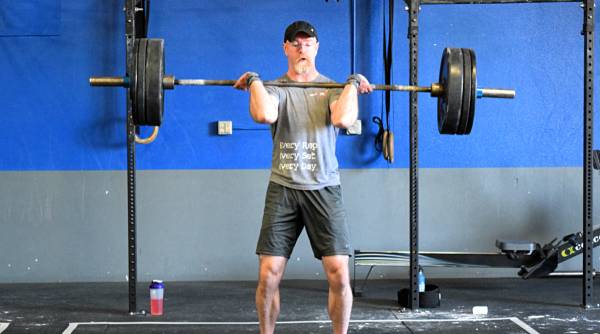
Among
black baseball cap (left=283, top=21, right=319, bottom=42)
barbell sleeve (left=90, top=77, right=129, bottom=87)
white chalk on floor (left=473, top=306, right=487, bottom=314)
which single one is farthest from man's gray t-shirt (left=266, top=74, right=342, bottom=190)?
white chalk on floor (left=473, top=306, right=487, bottom=314)

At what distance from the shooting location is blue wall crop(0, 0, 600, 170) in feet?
16.9

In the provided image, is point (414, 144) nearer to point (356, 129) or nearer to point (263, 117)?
point (356, 129)

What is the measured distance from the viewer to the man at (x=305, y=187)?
3041 mm

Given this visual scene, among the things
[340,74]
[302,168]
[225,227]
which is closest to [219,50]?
[340,74]

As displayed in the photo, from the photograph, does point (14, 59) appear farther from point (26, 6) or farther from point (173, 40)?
point (173, 40)

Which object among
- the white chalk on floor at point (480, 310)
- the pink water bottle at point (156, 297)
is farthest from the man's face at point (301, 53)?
the white chalk on floor at point (480, 310)

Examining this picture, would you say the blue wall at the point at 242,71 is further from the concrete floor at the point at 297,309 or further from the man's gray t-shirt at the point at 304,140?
the man's gray t-shirt at the point at 304,140

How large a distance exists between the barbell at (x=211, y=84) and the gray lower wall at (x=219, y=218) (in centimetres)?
203

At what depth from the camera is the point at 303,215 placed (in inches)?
121

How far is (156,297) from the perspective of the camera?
412 centimetres

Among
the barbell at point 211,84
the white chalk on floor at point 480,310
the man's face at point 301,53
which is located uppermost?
the man's face at point 301,53

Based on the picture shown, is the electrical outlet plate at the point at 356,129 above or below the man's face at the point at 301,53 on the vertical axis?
below

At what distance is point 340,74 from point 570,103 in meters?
1.52

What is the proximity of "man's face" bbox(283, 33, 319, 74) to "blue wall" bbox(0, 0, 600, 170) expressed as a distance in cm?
204
